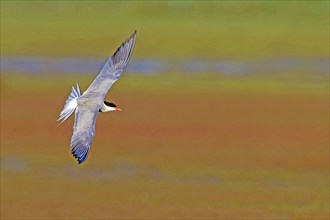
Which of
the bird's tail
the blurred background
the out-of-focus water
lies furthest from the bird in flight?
the out-of-focus water

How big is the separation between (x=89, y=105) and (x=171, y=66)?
410 inches

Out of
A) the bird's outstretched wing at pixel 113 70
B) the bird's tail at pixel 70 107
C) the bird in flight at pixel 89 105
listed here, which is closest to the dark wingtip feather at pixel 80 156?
the bird in flight at pixel 89 105

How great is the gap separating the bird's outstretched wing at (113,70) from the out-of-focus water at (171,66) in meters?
8.85

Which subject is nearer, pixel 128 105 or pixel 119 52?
pixel 119 52

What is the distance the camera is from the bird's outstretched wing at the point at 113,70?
31.7 ft

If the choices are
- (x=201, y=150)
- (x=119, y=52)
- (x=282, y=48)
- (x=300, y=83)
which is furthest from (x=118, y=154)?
(x=282, y=48)

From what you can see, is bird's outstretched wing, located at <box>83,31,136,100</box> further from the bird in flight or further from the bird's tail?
the bird's tail

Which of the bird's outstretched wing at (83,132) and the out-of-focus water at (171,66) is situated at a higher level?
the out-of-focus water at (171,66)

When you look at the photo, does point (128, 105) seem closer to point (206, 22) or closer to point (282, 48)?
point (282, 48)

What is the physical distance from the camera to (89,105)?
30.3ft

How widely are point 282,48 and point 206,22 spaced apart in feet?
8.64

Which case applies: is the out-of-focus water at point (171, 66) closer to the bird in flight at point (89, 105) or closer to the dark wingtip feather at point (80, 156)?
the bird in flight at point (89, 105)

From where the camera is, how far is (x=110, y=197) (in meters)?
12.3

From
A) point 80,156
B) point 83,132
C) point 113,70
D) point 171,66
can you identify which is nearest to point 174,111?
point 171,66
